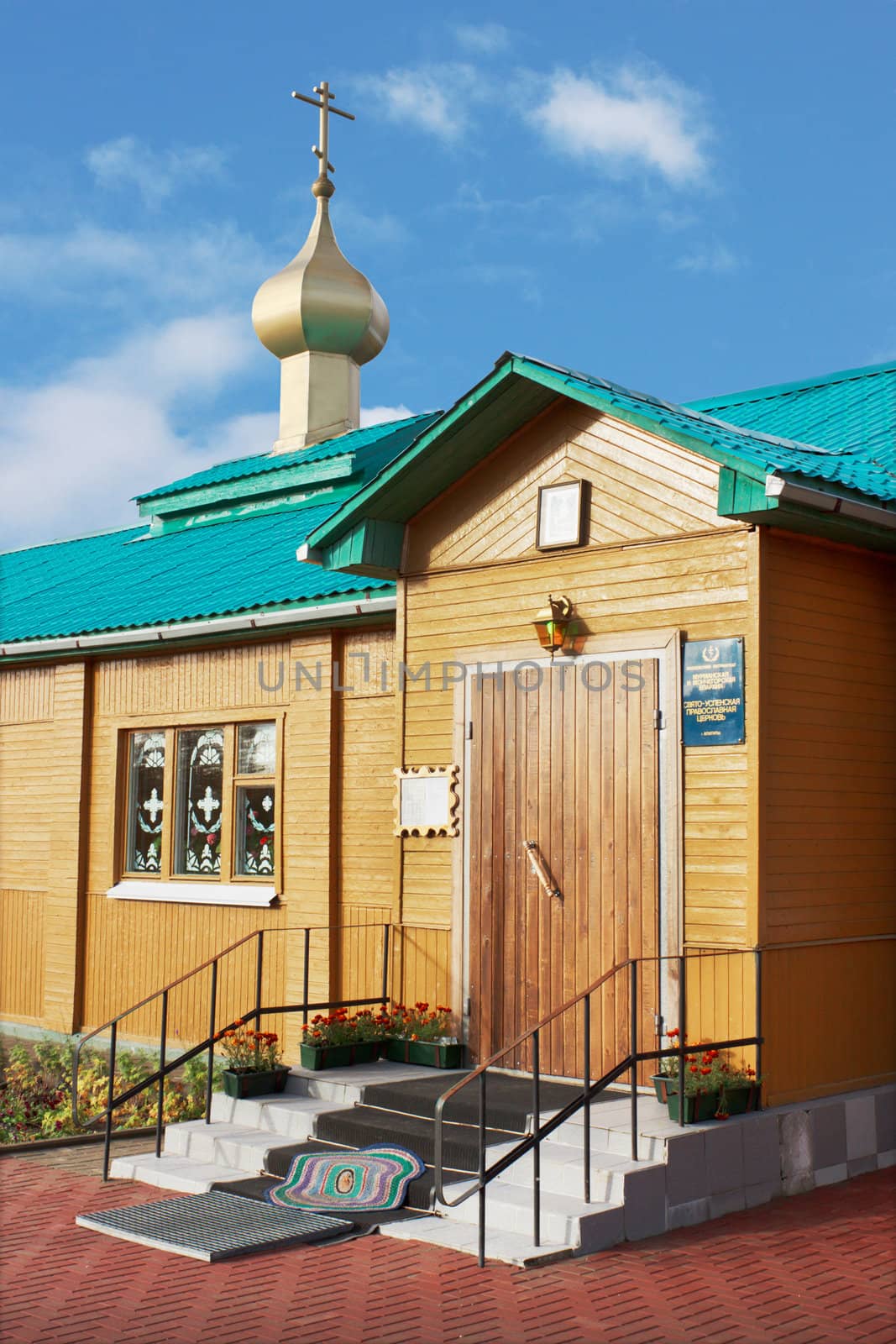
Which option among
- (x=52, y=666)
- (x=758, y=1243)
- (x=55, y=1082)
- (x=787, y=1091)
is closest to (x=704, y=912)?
(x=787, y=1091)

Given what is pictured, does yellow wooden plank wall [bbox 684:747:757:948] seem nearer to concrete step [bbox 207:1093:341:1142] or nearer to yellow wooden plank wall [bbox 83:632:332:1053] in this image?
concrete step [bbox 207:1093:341:1142]

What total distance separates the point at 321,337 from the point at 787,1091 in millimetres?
11686

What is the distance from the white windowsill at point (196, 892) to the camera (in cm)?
1139

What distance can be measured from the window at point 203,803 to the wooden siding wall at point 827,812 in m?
4.79

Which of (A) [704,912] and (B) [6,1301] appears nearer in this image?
(B) [6,1301]

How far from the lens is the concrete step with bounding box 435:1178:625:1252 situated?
651 centimetres

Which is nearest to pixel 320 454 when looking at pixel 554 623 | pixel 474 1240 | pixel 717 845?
pixel 554 623

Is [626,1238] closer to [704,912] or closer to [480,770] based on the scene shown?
[704,912]

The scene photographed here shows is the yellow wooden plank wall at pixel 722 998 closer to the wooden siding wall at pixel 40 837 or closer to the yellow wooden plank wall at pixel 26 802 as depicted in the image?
the wooden siding wall at pixel 40 837

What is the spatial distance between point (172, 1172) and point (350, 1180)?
45.3 inches

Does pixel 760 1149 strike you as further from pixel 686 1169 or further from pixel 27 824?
pixel 27 824

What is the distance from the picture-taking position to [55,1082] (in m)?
11.1

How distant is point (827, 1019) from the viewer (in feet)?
26.2

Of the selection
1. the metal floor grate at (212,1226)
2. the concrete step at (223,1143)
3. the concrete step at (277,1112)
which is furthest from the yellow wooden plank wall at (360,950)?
the metal floor grate at (212,1226)
